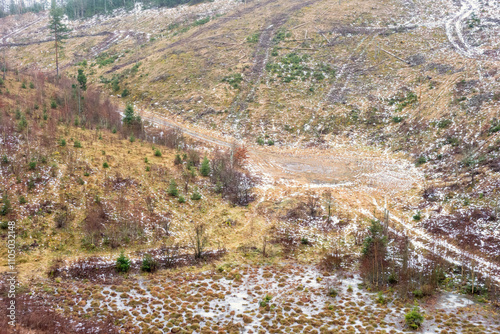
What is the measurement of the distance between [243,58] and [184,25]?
77.4 feet

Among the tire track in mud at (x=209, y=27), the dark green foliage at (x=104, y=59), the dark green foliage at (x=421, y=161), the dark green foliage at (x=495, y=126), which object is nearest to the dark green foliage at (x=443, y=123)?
the dark green foliage at (x=495, y=126)

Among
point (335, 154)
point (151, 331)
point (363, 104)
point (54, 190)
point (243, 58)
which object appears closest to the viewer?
point (151, 331)

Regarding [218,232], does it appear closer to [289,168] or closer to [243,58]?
[289,168]

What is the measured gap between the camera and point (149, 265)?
17219mm

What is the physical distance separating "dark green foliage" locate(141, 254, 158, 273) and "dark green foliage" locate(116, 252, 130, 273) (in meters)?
0.77

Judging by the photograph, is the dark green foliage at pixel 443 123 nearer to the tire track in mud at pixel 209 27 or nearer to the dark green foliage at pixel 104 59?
the tire track in mud at pixel 209 27

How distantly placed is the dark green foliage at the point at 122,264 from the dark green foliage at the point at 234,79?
36820 mm

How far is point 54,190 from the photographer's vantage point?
2012 centimetres

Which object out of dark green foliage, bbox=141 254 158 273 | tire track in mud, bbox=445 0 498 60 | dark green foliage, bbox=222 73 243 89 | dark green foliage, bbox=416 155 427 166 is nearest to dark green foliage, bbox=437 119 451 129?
dark green foliage, bbox=416 155 427 166

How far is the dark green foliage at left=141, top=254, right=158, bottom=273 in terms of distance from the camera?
17.1 meters

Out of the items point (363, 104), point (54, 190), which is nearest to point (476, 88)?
point (363, 104)

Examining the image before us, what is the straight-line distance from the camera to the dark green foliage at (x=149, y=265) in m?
17.1

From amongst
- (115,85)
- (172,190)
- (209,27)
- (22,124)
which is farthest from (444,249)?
(209,27)

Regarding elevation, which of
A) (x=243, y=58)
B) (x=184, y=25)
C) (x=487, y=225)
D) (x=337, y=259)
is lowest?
(x=337, y=259)
